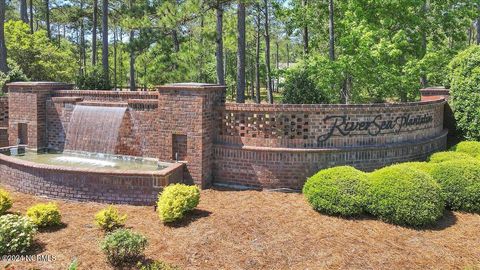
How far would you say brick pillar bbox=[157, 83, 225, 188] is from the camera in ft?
28.2

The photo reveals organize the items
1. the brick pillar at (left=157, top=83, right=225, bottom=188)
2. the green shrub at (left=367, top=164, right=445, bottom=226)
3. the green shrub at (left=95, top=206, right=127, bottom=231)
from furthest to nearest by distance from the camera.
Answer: the brick pillar at (left=157, top=83, right=225, bottom=188), the green shrub at (left=367, top=164, right=445, bottom=226), the green shrub at (left=95, top=206, right=127, bottom=231)

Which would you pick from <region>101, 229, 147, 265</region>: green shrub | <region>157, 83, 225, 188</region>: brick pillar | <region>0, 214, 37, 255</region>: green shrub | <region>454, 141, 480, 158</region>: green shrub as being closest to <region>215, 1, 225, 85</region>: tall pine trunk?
<region>157, 83, 225, 188</region>: brick pillar

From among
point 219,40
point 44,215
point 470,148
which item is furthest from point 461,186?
point 219,40

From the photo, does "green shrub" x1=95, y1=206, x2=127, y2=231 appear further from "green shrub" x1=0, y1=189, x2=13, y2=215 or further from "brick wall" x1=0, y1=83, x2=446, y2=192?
"brick wall" x1=0, y1=83, x2=446, y2=192

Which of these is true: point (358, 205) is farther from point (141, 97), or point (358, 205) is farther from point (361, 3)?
point (361, 3)

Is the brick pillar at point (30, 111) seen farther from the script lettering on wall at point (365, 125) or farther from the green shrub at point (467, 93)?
the green shrub at point (467, 93)

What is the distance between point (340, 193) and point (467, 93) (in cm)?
641

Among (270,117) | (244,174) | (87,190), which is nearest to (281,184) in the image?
(244,174)

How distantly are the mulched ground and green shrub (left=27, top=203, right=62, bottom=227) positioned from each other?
0.20 m

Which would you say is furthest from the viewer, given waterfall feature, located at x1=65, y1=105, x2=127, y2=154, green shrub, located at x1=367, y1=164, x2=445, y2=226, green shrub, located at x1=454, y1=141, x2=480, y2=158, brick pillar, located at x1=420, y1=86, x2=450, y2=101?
brick pillar, located at x1=420, y1=86, x2=450, y2=101

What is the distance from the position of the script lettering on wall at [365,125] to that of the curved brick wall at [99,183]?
10.6 feet

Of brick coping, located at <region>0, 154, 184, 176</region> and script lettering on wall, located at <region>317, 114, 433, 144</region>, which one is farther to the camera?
script lettering on wall, located at <region>317, 114, 433, 144</region>

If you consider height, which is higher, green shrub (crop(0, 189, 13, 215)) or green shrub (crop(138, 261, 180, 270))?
green shrub (crop(0, 189, 13, 215))

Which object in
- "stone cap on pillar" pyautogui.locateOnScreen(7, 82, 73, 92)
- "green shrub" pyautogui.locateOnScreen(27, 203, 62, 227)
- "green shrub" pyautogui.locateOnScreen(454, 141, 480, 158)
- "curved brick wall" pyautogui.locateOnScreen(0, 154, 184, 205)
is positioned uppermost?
"stone cap on pillar" pyautogui.locateOnScreen(7, 82, 73, 92)
